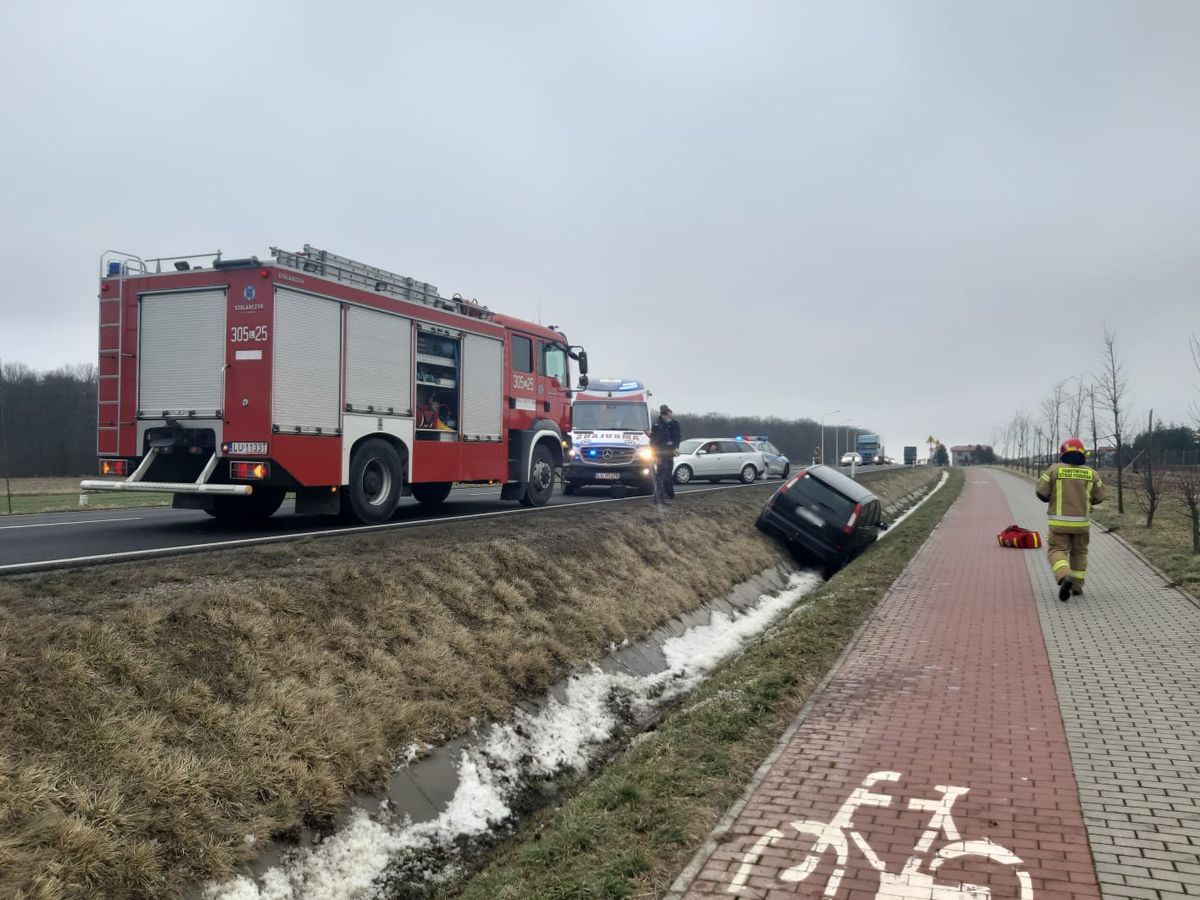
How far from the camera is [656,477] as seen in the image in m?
17.4

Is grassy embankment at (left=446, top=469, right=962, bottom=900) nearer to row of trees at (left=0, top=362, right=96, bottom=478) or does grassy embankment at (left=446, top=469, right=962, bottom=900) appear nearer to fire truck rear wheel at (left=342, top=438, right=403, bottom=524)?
fire truck rear wheel at (left=342, top=438, right=403, bottom=524)

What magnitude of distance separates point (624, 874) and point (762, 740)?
192 cm

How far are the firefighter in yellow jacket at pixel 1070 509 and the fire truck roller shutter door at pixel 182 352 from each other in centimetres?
980

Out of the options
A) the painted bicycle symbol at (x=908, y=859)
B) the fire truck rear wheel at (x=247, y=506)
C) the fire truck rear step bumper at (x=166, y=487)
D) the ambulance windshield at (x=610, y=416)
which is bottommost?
the painted bicycle symbol at (x=908, y=859)

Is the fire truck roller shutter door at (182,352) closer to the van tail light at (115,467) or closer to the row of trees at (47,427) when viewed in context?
the van tail light at (115,467)

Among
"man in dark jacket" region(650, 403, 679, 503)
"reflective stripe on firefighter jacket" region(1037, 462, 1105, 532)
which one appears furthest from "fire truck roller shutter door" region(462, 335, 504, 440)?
"reflective stripe on firefighter jacket" region(1037, 462, 1105, 532)

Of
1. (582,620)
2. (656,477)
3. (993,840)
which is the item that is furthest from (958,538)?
(993,840)

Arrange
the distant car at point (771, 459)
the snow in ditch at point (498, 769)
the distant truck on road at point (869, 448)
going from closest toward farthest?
the snow in ditch at point (498, 769) → the distant car at point (771, 459) → the distant truck on road at point (869, 448)

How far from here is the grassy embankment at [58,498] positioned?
19516 millimetres

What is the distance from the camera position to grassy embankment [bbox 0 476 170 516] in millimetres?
19516

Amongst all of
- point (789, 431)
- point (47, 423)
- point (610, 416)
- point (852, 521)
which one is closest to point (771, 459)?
point (610, 416)

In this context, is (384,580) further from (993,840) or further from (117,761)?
(993,840)

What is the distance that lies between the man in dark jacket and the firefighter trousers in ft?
24.9

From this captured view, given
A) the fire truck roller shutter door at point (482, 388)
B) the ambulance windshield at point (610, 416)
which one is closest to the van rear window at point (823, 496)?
the fire truck roller shutter door at point (482, 388)
